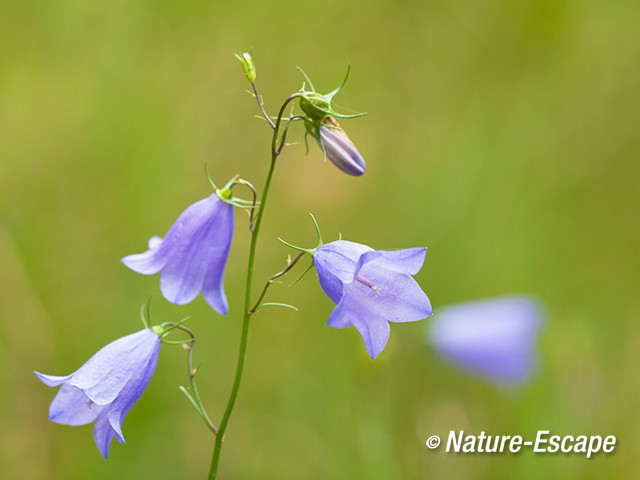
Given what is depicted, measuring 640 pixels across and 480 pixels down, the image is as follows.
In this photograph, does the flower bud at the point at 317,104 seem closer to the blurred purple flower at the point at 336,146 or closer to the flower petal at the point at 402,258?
the blurred purple flower at the point at 336,146

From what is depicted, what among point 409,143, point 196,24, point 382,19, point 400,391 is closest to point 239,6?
point 196,24

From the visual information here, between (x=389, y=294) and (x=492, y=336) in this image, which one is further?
(x=492, y=336)

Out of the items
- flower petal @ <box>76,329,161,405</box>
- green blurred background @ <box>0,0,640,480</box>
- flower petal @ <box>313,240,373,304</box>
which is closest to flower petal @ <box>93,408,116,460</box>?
flower petal @ <box>76,329,161,405</box>

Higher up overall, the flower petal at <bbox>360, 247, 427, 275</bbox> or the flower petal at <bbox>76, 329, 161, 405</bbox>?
the flower petal at <bbox>360, 247, 427, 275</bbox>

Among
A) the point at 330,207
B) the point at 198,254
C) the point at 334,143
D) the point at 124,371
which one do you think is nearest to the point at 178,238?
the point at 198,254

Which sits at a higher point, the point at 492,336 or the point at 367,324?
the point at 492,336

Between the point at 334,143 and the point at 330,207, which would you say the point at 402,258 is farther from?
the point at 330,207

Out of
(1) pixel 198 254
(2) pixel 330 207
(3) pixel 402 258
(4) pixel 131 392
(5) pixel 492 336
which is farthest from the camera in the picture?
(2) pixel 330 207

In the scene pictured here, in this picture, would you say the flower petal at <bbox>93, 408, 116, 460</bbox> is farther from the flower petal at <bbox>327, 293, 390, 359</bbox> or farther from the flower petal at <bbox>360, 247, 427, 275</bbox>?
the flower petal at <bbox>360, 247, 427, 275</bbox>
